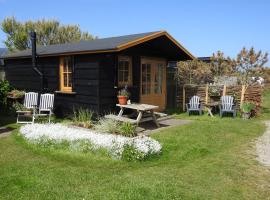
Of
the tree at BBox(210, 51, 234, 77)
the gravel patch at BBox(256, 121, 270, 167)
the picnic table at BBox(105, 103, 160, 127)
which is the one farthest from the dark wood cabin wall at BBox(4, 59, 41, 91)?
the tree at BBox(210, 51, 234, 77)

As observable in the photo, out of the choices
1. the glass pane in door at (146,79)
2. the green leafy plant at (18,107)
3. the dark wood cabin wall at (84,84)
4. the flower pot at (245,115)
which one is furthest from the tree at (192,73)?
the green leafy plant at (18,107)

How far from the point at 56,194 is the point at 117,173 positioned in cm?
133

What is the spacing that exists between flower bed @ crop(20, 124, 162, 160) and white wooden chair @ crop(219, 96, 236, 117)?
5933 mm

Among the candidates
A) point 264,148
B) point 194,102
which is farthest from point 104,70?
point 264,148

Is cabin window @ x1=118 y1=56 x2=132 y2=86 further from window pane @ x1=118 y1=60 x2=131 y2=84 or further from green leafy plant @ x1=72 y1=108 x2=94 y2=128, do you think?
green leafy plant @ x1=72 y1=108 x2=94 y2=128

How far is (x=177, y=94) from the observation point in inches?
572

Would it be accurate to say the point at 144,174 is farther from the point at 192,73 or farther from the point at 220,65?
the point at 192,73

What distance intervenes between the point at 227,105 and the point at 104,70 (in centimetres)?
551

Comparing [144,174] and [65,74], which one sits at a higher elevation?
[65,74]

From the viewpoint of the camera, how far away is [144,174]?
538 cm

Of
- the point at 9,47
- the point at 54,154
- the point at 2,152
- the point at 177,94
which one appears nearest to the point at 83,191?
the point at 54,154

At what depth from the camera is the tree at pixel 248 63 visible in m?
14.3

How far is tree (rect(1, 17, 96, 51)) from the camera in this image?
99.5ft

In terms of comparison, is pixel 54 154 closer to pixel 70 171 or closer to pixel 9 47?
pixel 70 171
